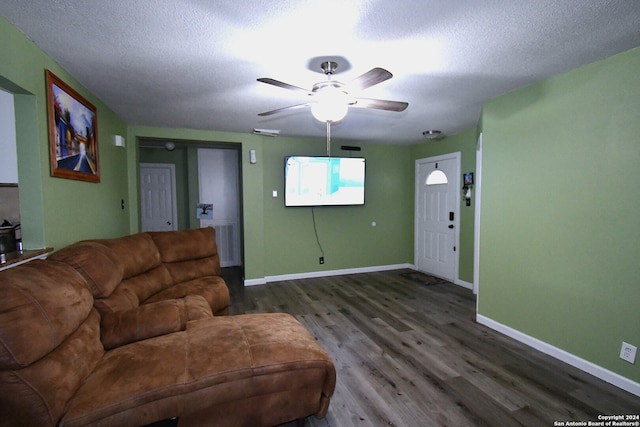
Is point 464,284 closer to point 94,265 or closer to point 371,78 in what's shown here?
point 371,78

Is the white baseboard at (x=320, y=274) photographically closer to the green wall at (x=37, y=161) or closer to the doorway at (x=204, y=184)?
the doorway at (x=204, y=184)

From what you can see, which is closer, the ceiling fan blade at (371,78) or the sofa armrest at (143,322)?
the ceiling fan blade at (371,78)

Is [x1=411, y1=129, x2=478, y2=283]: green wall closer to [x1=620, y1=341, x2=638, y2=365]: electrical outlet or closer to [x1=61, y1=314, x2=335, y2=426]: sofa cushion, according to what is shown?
[x1=620, y1=341, x2=638, y2=365]: electrical outlet

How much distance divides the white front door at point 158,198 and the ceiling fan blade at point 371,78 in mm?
4774

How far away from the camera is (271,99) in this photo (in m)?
2.78

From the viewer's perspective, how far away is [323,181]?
4.66m

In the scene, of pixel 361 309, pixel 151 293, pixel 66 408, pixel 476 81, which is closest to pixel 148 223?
pixel 151 293

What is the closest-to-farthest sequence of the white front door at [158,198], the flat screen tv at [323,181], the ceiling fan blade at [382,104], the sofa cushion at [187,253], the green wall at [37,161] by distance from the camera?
the green wall at [37,161] < the ceiling fan blade at [382,104] < the sofa cushion at [187,253] < the flat screen tv at [323,181] < the white front door at [158,198]

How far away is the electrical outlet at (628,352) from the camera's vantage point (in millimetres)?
1933

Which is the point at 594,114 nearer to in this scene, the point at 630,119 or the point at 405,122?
the point at 630,119

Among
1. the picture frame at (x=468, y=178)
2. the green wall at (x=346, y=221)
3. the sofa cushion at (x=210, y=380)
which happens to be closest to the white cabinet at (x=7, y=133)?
the sofa cushion at (x=210, y=380)

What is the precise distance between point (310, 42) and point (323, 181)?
2.93m

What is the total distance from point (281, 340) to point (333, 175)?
3364 millimetres

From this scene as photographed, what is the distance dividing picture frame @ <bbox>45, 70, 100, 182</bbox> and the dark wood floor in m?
2.16
